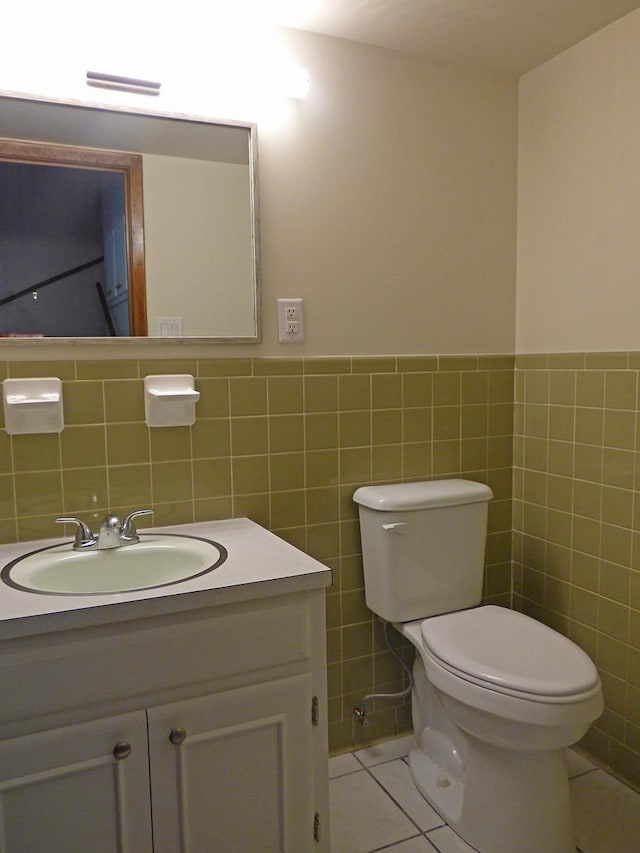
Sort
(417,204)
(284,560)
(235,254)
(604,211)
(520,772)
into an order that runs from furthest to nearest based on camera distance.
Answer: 1. (417,204)
2. (604,211)
3. (235,254)
4. (520,772)
5. (284,560)

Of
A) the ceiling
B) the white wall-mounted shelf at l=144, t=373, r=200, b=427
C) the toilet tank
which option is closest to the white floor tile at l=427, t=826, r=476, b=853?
the toilet tank

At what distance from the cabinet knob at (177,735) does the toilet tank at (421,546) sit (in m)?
0.81

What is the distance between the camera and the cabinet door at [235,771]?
126 cm

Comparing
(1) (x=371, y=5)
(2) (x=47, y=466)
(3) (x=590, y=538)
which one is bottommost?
(3) (x=590, y=538)

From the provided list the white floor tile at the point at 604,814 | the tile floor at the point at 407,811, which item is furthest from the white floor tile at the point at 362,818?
→ the white floor tile at the point at 604,814

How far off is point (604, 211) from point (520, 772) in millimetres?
1557

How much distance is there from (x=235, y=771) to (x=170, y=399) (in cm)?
88

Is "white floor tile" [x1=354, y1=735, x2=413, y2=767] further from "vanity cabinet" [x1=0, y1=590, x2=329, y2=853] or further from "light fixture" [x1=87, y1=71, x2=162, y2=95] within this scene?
"light fixture" [x1=87, y1=71, x2=162, y2=95]

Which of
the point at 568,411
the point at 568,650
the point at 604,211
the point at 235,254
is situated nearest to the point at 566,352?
the point at 568,411

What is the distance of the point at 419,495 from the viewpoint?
6.23 ft

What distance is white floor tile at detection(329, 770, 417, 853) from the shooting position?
1690 mm

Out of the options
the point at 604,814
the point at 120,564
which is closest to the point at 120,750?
the point at 120,564

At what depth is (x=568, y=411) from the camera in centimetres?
204

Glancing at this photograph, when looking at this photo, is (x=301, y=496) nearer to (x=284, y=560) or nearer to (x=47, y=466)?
(x=284, y=560)
